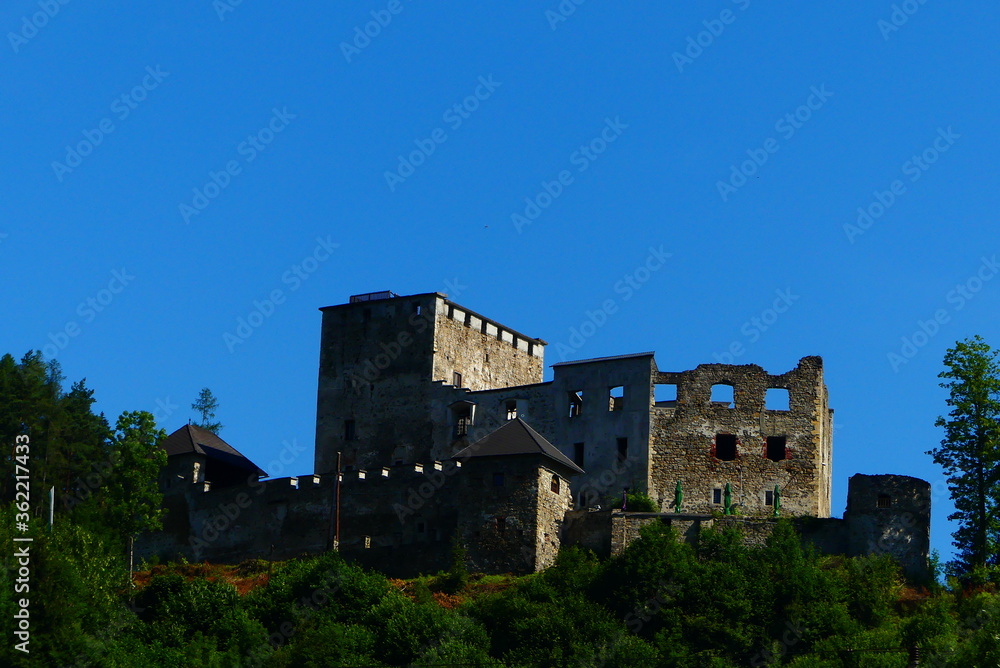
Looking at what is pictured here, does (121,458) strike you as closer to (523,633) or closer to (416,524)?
(416,524)

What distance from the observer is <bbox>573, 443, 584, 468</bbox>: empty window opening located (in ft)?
233

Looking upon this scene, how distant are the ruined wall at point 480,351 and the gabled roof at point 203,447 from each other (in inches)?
349

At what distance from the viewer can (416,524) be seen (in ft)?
218

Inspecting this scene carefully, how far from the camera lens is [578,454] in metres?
71.4

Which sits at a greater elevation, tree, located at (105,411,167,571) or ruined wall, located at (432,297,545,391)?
ruined wall, located at (432,297,545,391)

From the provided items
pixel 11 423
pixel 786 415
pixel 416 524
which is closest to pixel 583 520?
pixel 416 524

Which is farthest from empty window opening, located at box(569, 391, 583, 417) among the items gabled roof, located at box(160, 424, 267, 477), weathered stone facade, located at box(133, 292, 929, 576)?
gabled roof, located at box(160, 424, 267, 477)

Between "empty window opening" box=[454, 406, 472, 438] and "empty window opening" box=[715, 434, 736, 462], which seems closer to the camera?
"empty window opening" box=[715, 434, 736, 462]

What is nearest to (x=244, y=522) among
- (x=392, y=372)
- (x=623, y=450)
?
(x=392, y=372)

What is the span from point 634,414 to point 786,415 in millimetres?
5856

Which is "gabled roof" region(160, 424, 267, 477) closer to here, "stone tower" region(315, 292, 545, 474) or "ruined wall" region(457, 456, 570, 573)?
"stone tower" region(315, 292, 545, 474)

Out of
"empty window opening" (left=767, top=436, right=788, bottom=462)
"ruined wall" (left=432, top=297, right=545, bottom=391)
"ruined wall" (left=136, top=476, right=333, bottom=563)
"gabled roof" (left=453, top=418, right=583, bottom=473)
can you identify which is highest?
"ruined wall" (left=432, top=297, right=545, bottom=391)

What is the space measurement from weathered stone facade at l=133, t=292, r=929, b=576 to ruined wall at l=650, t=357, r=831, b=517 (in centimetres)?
5

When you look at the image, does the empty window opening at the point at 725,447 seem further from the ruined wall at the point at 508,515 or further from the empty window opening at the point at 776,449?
the ruined wall at the point at 508,515
